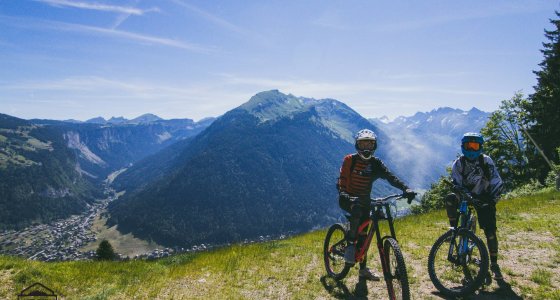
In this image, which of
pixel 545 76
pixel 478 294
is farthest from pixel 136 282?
pixel 545 76

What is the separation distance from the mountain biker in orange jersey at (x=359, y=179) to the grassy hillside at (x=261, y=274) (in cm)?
185

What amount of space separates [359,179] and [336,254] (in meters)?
2.52

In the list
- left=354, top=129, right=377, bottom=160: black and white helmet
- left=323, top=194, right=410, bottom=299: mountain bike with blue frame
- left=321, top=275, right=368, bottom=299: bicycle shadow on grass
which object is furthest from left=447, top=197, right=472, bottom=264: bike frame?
left=354, top=129, right=377, bottom=160: black and white helmet

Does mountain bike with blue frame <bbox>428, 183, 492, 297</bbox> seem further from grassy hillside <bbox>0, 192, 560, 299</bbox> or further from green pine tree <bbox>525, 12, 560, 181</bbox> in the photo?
green pine tree <bbox>525, 12, 560, 181</bbox>

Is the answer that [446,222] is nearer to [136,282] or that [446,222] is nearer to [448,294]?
[448,294]

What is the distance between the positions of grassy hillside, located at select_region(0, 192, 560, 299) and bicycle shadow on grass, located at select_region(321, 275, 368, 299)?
0.03 m

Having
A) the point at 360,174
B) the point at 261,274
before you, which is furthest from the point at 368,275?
the point at 261,274

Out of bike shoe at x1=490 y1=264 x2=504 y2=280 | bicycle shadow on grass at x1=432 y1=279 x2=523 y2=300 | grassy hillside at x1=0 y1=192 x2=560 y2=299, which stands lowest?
grassy hillside at x1=0 y1=192 x2=560 y2=299

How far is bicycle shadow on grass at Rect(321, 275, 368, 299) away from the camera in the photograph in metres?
8.94

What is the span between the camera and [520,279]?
9164 millimetres

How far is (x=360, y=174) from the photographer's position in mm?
9156

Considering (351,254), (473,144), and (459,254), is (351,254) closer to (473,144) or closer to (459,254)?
(459,254)

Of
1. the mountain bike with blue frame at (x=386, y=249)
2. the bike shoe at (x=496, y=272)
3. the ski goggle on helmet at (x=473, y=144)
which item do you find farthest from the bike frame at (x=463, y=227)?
the mountain bike with blue frame at (x=386, y=249)

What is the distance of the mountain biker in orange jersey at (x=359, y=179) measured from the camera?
8773 mm
